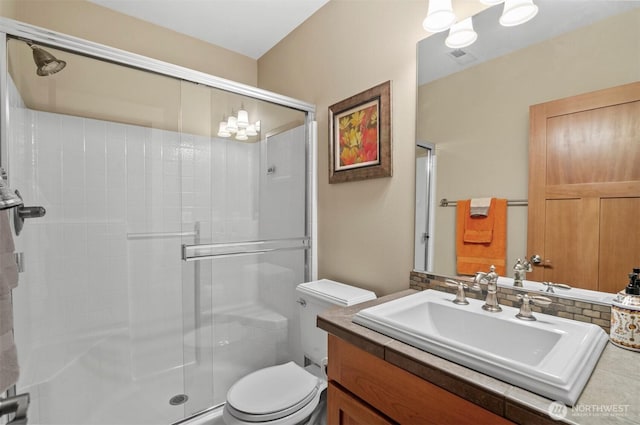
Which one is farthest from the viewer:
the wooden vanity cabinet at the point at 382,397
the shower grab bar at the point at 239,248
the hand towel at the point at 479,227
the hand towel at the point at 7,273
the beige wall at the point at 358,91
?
the shower grab bar at the point at 239,248

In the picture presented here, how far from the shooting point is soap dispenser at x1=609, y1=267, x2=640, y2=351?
72 centimetres

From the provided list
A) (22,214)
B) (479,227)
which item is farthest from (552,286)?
(22,214)

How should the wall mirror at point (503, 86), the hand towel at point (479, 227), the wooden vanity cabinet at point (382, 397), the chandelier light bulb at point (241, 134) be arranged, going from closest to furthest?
1. the wooden vanity cabinet at point (382, 397)
2. the wall mirror at point (503, 86)
3. the hand towel at point (479, 227)
4. the chandelier light bulb at point (241, 134)

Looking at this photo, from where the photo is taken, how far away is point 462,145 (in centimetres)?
119

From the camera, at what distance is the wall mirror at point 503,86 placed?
0.87 m

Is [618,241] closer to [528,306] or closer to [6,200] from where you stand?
[528,306]

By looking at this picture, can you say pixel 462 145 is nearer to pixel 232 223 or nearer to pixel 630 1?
pixel 630 1

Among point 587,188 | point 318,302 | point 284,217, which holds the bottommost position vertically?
point 318,302

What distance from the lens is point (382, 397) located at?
788 millimetres

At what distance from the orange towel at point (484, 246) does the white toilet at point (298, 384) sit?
1.57ft

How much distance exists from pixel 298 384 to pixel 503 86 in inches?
59.6

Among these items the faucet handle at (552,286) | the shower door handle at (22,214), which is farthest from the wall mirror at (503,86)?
the shower door handle at (22,214)

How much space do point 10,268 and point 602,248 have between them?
5.44 feet

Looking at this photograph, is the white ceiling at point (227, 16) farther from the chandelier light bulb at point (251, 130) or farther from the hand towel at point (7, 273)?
the hand towel at point (7, 273)
